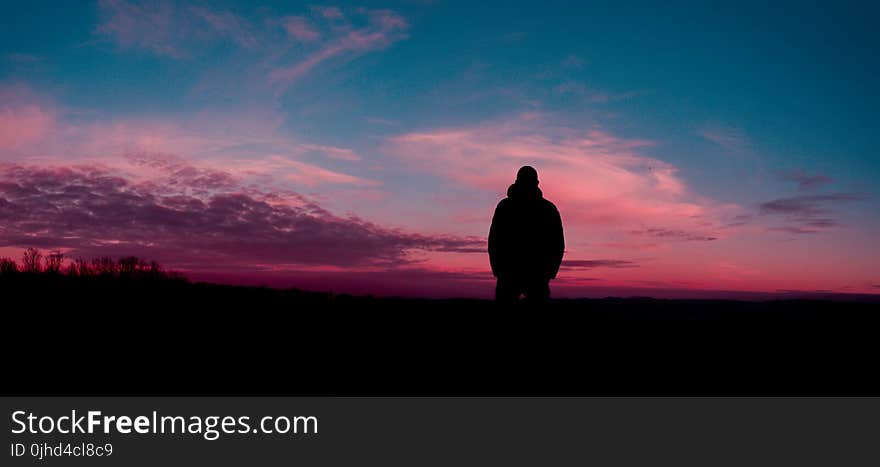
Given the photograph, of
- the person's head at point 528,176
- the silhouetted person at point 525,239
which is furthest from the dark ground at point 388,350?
the person's head at point 528,176

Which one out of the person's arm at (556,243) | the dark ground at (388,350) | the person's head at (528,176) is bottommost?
the dark ground at (388,350)

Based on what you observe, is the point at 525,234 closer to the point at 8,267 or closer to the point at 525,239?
the point at 525,239

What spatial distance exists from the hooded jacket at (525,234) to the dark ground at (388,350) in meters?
0.91

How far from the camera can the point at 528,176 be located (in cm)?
1023

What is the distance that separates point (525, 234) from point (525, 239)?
88mm

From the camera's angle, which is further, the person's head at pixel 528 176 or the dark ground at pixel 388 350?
the person's head at pixel 528 176

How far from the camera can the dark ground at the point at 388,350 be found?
7449 millimetres

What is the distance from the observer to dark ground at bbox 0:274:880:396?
24.4ft

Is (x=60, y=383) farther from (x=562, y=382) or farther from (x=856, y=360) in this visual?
(x=856, y=360)

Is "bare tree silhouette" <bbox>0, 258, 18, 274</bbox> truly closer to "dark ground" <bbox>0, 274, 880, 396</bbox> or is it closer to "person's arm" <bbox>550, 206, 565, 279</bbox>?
"dark ground" <bbox>0, 274, 880, 396</bbox>

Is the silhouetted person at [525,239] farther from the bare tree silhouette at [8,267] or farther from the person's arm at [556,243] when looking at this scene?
the bare tree silhouette at [8,267]

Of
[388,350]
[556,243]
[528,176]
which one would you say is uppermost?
[528,176]

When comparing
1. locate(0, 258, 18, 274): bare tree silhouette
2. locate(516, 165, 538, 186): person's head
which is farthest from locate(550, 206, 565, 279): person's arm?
locate(0, 258, 18, 274): bare tree silhouette

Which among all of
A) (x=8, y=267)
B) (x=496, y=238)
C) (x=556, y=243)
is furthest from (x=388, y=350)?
(x=8, y=267)
